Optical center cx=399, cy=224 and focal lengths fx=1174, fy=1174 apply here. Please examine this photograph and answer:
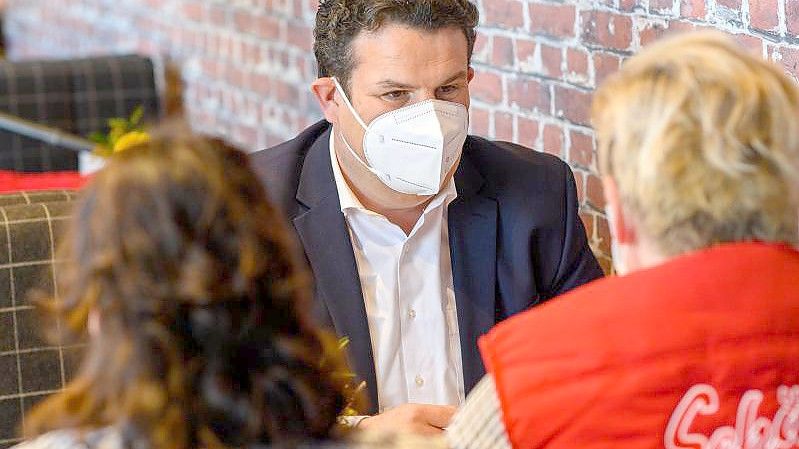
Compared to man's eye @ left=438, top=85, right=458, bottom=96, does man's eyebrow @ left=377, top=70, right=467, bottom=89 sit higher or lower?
higher

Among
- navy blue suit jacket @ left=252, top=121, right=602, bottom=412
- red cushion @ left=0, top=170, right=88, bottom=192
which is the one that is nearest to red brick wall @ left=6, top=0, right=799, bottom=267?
navy blue suit jacket @ left=252, top=121, right=602, bottom=412

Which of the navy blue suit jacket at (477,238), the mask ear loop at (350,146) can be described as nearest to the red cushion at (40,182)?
the navy blue suit jacket at (477,238)

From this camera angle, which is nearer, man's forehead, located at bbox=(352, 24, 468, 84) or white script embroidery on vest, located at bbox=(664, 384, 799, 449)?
white script embroidery on vest, located at bbox=(664, 384, 799, 449)

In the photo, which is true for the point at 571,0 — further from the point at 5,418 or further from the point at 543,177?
the point at 5,418

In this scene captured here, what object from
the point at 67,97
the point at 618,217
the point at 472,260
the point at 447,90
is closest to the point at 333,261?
the point at 472,260

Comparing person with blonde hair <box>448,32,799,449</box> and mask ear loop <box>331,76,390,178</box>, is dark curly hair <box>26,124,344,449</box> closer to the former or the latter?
person with blonde hair <box>448,32,799,449</box>

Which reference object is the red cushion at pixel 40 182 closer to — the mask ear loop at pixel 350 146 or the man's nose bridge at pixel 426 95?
the mask ear loop at pixel 350 146

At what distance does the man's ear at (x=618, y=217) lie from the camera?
1159mm

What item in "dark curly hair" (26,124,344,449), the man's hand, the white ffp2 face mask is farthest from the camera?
Answer: the white ffp2 face mask

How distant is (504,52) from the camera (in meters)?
2.52

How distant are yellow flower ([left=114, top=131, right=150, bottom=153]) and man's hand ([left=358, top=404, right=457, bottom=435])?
528 mm

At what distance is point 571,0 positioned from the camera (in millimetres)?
2285

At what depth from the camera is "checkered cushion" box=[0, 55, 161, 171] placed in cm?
348

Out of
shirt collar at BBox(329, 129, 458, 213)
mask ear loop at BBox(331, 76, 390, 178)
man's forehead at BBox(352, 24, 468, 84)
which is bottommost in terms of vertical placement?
shirt collar at BBox(329, 129, 458, 213)
